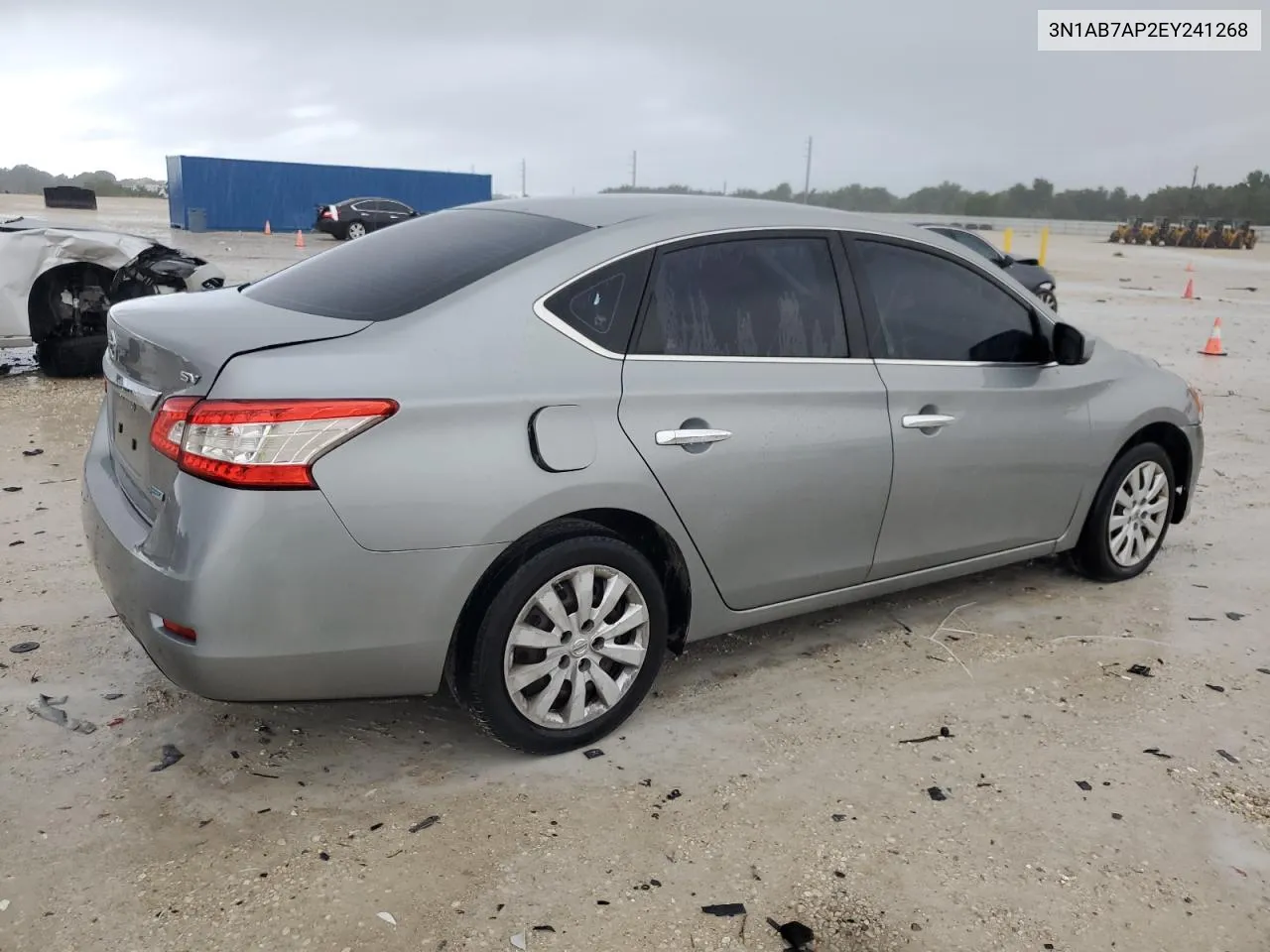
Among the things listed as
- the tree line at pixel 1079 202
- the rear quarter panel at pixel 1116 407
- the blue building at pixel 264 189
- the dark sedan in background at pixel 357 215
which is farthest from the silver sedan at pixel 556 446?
the tree line at pixel 1079 202

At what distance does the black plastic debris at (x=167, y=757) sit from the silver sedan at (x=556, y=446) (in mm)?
457

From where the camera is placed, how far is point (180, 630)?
2.74 meters

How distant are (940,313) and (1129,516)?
60.9 inches

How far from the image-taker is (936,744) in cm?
345

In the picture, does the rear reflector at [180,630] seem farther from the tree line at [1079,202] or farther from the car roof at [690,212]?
the tree line at [1079,202]

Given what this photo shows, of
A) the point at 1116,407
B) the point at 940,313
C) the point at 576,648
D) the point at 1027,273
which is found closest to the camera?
the point at 576,648

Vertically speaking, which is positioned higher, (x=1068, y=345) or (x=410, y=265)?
(x=410, y=265)

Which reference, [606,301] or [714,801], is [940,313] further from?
[714,801]

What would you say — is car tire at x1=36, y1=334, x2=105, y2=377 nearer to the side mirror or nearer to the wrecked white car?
the wrecked white car

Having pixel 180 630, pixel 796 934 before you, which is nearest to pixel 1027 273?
pixel 796 934

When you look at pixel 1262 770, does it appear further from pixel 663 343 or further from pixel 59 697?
pixel 59 697

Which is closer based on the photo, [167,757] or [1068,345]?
[167,757]

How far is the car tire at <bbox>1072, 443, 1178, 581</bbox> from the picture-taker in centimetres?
470

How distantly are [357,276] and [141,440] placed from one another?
0.84 m
